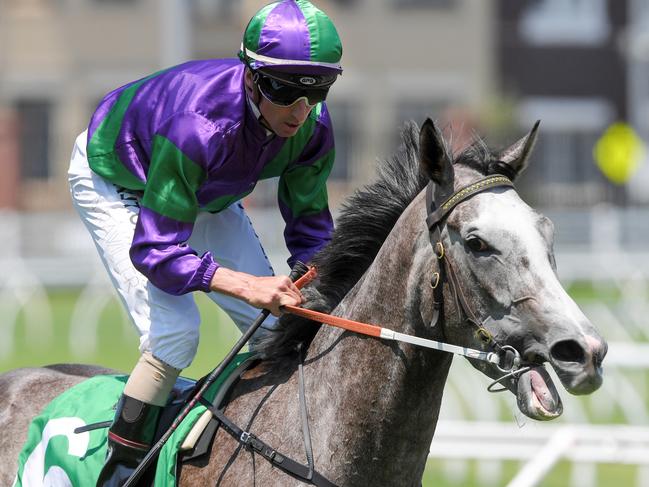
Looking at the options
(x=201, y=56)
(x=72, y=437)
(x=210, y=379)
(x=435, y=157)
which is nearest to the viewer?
(x=435, y=157)

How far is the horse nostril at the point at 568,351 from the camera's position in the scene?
3.12m

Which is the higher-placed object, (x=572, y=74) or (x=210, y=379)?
(x=210, y=379)

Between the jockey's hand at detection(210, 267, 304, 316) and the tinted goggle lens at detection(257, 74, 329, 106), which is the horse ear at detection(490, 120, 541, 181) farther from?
the jockey's hand at detection(210, 267, 304, 316)

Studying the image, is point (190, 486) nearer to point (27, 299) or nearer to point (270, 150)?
point (270, 150)

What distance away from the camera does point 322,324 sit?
3.90m

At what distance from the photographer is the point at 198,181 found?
12.4 feet

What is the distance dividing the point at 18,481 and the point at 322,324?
122 centimetres

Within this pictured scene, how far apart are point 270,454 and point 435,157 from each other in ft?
3.13

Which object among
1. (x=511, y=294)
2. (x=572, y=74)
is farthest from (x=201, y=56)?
(x=511, y=294)

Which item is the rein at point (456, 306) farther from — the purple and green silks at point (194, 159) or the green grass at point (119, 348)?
the green grass at point (119, 348)

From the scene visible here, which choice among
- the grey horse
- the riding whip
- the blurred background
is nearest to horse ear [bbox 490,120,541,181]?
the grey horse

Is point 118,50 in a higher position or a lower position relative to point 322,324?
lower

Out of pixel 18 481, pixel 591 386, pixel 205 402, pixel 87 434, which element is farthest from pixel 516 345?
pixel 18 481

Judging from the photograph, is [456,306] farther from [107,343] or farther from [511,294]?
[107,343]
